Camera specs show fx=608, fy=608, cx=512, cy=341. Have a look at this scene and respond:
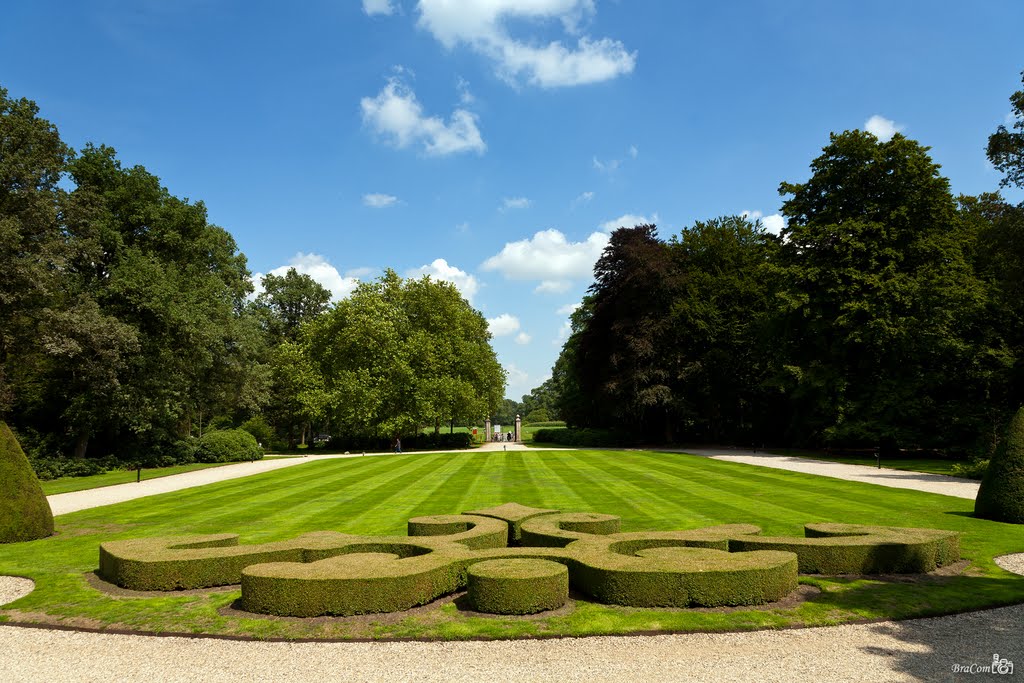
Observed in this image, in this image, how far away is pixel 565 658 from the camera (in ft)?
23.9

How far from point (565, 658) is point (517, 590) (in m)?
1.56

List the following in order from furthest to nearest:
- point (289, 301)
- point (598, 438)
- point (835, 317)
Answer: point (289, 301)
point (598, 438)
point (835, 317)

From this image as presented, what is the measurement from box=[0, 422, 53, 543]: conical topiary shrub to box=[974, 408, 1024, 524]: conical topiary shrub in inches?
936

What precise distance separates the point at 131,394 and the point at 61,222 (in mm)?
10192

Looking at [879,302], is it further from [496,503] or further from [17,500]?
[17,500]

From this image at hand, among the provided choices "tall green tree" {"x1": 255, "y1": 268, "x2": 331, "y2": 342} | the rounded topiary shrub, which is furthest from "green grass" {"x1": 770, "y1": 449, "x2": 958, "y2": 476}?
"tall green tree" {"x1": 255, "y1": 268, "x2": 331, "y2": 342}

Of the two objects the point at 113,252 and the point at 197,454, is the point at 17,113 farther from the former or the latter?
the point at 197,454

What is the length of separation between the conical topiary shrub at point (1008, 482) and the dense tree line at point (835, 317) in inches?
684

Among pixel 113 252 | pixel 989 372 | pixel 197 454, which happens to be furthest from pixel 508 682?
pixel 197 454

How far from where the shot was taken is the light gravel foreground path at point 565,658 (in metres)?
6.81

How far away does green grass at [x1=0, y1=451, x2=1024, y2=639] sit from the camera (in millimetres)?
8555

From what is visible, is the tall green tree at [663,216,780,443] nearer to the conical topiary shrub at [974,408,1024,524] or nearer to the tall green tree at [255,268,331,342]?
the conical topiary shrub at [974,408,1024,524]

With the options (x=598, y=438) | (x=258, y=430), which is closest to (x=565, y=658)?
(x=598, y=438)

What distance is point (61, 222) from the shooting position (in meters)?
32.8
